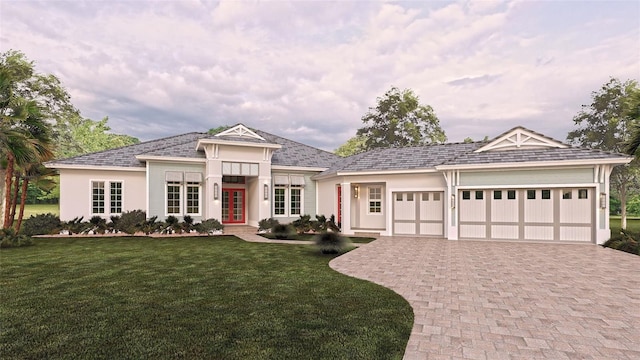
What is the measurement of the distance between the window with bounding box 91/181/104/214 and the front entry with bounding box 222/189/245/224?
646cm

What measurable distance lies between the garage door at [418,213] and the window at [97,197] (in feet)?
51.8

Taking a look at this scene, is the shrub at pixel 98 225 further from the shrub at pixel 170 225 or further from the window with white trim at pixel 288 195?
the window with white trim at pixel 288 195

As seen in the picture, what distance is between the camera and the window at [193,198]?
A: 682 inches

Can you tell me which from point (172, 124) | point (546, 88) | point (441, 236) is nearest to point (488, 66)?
point (546, 88)

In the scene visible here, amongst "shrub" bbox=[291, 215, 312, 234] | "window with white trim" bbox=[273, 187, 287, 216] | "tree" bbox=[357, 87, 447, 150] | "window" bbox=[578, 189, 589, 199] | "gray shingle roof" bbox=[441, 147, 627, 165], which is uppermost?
"tree" bbox=[357, 87, 447, 150]

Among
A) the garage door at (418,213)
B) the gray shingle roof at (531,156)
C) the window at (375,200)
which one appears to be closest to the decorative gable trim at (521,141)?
the gray shingle roof at (531,156)

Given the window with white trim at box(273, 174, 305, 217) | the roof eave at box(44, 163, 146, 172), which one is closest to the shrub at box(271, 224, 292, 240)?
the window with white trim at box(273, 174, 305, 217)

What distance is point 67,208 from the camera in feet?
51.9

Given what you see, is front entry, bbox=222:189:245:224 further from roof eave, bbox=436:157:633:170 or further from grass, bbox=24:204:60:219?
grass, bbox=24:204:60:219

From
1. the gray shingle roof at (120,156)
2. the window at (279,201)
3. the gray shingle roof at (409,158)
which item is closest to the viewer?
the gray shingle roof at (409,158)

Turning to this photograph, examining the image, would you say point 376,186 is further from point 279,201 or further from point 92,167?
point 92,167

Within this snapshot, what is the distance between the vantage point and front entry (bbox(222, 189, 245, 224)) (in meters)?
19.7

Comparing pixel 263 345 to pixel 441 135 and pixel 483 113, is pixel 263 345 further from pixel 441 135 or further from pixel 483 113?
pixel 441 135

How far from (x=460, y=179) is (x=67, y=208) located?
19.9m
